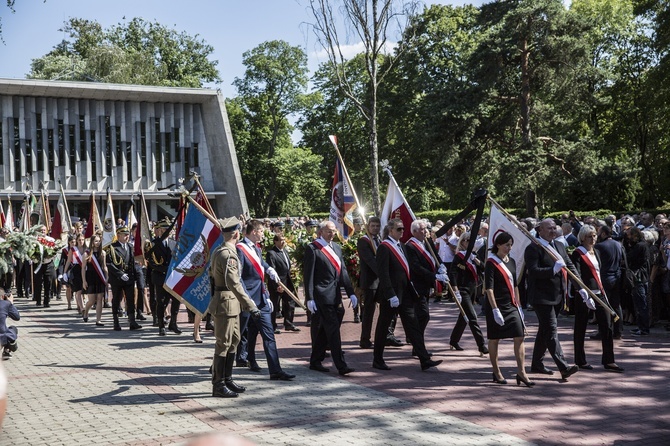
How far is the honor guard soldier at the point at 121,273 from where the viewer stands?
574 inches

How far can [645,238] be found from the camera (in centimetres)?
1331

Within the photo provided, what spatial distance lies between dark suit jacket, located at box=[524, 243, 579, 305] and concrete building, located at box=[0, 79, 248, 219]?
119 feet

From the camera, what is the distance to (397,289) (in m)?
10.0

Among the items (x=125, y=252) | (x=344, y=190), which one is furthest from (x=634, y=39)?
(x=125, y=252)

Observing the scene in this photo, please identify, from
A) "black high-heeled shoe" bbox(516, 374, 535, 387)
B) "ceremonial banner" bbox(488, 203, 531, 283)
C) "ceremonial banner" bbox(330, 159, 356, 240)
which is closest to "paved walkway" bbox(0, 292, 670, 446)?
"black high-heeled shoe" bbox(516, 374, 535, 387)

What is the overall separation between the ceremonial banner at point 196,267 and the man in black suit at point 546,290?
4.43 metres

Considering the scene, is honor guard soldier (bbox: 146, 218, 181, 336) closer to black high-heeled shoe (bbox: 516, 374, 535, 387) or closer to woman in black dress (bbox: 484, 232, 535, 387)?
woman in black dress (bbox: 484, 232, 535, 387)

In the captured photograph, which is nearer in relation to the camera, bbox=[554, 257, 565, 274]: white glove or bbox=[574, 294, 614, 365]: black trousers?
bbox=[554, 257, 565, 274]: white glove

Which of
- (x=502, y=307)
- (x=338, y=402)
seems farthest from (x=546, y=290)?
(x=338, y=402)

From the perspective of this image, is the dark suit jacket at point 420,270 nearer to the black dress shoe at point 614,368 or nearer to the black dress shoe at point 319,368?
the black dress shoe at point 319,368

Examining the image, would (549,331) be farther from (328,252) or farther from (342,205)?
(342,205)

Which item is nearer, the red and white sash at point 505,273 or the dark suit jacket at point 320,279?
the red and white sash at point 505,273

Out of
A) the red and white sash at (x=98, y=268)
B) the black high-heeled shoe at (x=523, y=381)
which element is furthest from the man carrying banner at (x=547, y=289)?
the red and white sash at (x=98, y=268)

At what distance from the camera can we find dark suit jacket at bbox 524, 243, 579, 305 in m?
9.34
